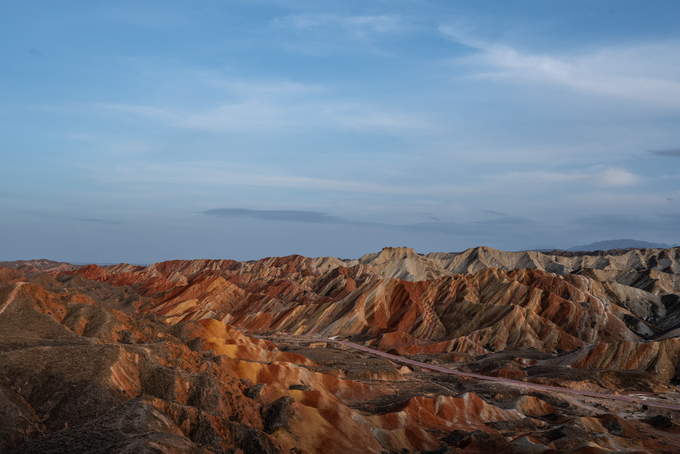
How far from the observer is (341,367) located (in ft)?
246

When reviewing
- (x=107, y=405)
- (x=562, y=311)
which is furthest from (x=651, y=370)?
(x=107, y=405)

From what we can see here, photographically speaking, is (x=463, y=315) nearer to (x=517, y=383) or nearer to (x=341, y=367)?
(x=517, y=383)

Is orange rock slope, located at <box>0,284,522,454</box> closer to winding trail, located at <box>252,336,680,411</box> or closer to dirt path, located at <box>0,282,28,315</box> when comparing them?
dirt path, located at <box>0,282,28,315</box>

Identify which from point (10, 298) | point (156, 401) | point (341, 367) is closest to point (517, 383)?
point (341, 367)

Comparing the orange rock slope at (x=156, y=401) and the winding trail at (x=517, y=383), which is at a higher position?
the orange rock slope at (x=156, y=401)

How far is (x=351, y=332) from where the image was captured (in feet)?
386

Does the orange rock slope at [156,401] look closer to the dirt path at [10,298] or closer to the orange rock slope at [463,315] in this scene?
the dirt path at [10,298]

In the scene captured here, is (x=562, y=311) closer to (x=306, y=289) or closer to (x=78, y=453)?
(x=306, y=289)

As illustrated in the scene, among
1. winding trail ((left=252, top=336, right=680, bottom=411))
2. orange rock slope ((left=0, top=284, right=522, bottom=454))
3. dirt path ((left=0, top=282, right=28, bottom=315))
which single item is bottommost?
winding trail ((left=252, top=336, right=680, bottom=411))

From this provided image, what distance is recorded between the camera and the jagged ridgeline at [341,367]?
92.5ft

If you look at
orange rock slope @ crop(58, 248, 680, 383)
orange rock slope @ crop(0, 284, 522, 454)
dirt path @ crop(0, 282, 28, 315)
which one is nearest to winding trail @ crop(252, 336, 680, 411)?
orange rock slope @ crop(58, 248, 680, 383)

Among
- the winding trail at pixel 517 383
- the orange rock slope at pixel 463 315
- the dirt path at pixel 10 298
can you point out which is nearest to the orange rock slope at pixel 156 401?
the dirt path at pixel 10 298

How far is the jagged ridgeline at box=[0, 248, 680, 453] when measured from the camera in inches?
1110

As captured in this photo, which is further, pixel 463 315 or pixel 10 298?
pixel 463 315
